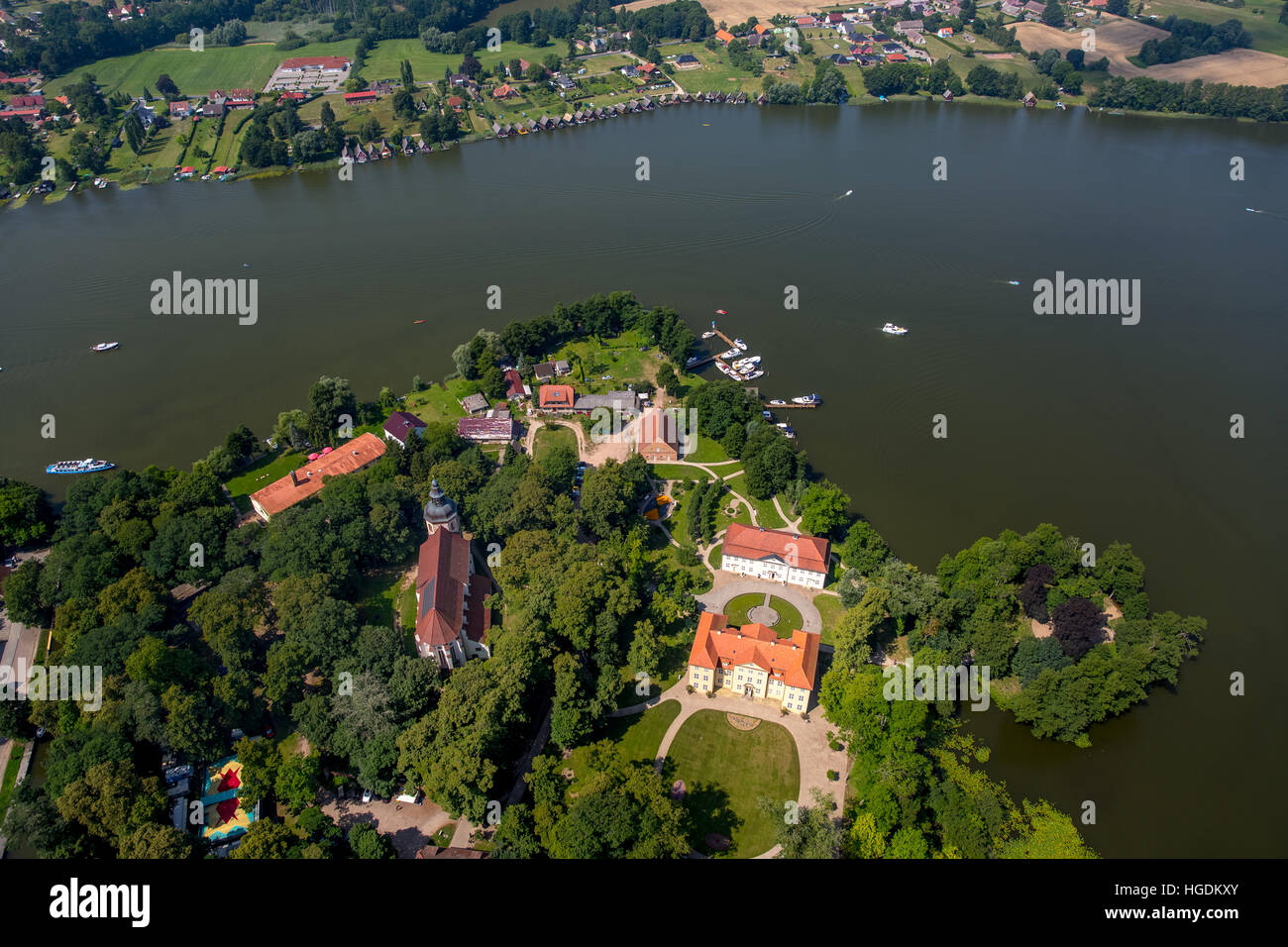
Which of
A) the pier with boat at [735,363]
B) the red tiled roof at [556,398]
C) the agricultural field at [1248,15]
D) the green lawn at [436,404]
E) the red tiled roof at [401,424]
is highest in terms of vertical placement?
the agricultural field at [1248,15]

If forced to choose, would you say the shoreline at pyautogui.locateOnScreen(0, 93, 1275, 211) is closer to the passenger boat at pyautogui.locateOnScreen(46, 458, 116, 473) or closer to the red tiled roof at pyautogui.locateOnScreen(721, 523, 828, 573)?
the passenger boat at pyautogui.locateOnScreen(46, 458, 116, 473)

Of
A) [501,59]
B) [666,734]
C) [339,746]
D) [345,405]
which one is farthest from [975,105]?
[339,746]

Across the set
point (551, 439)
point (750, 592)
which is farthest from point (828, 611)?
point (551, 439)

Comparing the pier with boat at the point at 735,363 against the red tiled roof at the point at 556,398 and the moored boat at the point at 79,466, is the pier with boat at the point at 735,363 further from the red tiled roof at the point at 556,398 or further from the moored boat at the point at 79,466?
the moored boat at the point at 79,466

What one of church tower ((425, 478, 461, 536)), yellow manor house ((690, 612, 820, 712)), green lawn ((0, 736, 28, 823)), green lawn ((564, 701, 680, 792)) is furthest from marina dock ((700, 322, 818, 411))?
green lawn ((0, 736, 28, 823))

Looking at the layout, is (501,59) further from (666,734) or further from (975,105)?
(666,734)

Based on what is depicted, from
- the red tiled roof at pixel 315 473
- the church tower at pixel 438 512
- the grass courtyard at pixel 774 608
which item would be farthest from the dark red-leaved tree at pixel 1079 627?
the red tiled roof at pixel 315 473

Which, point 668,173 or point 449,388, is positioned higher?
point 668,173
